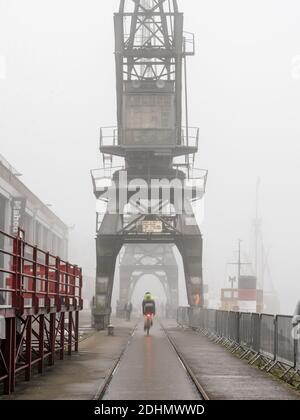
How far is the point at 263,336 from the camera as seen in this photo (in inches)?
711

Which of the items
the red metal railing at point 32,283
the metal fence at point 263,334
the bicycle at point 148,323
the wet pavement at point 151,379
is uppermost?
the red metal railing at point 32,283

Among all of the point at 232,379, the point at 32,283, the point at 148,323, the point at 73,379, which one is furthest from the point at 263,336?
the point at 148,323

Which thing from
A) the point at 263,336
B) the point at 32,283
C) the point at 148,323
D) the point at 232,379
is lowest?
the point at 148,323

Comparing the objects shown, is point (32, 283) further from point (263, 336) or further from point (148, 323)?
point (148, 323)

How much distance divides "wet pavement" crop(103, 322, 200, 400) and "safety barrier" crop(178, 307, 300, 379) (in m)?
2.13

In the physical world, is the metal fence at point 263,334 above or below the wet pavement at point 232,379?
above

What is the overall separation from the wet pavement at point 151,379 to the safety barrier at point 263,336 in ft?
7.00

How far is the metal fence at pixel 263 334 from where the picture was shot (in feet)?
48.6

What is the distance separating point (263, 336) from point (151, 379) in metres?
4.60

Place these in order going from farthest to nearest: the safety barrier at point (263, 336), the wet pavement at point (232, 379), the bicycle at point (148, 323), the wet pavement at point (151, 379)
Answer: the bicycle at point (148, 323) < the safety barrier at point (263, 336) < the wet pavement at point (232, 379) < the wet pavement at point (151, 379)

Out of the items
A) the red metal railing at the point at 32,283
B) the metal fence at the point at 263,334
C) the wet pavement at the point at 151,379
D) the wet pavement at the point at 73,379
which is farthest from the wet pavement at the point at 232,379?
the red metal railing at the point at 32,283

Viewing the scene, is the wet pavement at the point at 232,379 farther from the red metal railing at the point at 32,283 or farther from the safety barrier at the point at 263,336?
the red metal railing at the point at 32,283
